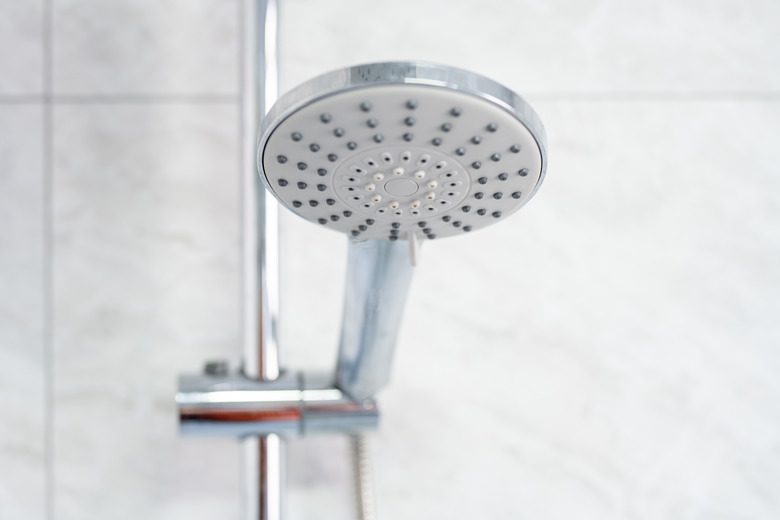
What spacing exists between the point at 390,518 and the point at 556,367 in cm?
20

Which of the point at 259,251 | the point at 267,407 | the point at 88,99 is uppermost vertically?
the point at 88,99

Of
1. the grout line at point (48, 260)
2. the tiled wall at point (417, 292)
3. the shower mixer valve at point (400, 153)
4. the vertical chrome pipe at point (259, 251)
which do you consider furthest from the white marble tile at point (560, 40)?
the shower mixer valve at point (400, 153)

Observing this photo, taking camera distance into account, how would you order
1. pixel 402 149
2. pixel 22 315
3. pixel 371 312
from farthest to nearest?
pixel 22 315
pixel 371 312
pixel 402 149

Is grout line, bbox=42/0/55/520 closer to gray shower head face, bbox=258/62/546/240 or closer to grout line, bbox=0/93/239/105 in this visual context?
grout line, bbox=0/93/239/105

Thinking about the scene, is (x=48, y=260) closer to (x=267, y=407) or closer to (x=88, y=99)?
(x=88, y=99)

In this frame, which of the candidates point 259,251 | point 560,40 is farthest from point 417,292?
point 560,40

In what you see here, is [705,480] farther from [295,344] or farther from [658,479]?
[295,344]

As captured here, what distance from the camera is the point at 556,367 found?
2.06 ft

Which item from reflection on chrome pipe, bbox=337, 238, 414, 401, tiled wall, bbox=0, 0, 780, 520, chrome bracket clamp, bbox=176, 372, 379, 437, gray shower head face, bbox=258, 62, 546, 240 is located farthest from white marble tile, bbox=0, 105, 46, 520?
gray shower head face, bbox=258, 62, 546, 240

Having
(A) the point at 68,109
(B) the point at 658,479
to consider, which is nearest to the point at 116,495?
(A) the point at 68,109

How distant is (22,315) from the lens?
0.62 m

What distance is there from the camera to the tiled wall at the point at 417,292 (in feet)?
2.02

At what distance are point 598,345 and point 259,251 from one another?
1.05 ft

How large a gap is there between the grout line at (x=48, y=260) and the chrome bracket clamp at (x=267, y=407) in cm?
20
